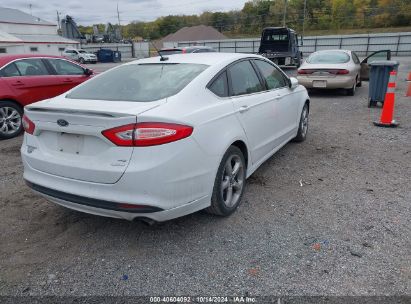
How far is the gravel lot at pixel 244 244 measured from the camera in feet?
8.22

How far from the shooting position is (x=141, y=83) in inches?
129

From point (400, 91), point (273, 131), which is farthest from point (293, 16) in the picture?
point (273, 131)

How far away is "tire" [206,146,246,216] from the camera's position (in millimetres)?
3127

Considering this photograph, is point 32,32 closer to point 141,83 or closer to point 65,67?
point 65,67

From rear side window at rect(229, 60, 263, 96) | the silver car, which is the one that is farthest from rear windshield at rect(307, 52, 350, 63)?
rear side window at rect(229, 60, 263, 96)

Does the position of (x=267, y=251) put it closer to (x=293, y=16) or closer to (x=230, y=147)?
(x=230, y=147)

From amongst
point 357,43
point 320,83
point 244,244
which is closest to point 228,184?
point 244,244

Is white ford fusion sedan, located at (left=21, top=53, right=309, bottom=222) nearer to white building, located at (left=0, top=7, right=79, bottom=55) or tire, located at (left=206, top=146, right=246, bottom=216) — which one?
tire, located at (left=206, top=146, right=246, bottom=216)

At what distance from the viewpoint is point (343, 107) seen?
9031 mm

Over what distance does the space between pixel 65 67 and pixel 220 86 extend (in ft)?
18.3

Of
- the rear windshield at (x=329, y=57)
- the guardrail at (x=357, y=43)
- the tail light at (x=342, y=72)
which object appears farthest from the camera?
the guardrail at (x=357, y=43)

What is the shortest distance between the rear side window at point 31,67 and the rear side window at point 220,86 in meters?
5.19

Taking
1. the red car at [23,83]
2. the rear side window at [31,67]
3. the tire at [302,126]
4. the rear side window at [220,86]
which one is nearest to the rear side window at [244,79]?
Answer: the rear side window at [220,86]

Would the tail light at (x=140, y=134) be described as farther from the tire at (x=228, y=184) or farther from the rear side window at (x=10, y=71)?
the rear side window at (x=10, y=71)
